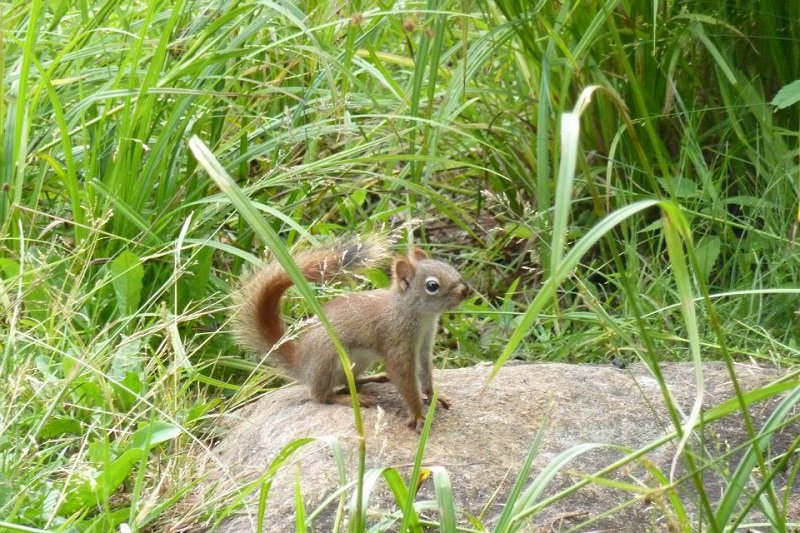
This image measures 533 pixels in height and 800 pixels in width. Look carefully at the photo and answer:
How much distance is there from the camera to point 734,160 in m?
3.95

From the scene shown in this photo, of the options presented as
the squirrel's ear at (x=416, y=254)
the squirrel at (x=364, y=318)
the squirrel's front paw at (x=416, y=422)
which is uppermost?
the squirrel's ear at (x=416, y=254)

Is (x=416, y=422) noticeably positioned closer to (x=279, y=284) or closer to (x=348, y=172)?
(x=279, y=284)

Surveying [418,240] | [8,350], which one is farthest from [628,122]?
[418,240]

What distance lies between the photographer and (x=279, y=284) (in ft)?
10.7

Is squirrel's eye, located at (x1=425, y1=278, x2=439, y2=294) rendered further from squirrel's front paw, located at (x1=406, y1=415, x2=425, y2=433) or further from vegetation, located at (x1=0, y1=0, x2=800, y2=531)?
squirrel's front paw, located at (x1=406, y1=415, x2=425, y2=433)

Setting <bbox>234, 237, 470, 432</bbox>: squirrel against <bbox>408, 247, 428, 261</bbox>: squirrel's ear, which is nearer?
<bbox>234, 237, 470, 432</bbox>: squirrel

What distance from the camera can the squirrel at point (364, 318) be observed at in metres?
3.11

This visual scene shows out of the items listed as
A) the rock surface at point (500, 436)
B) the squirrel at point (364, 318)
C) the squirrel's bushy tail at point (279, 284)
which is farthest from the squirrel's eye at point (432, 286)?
the rock surface at point (500, 436)

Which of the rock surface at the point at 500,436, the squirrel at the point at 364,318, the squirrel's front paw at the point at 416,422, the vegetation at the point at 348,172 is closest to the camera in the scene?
the rock surface at the point at 500,436

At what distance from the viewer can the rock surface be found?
8.21 ft

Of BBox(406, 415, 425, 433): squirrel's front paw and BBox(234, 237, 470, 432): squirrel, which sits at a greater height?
BBox(234, 237, 470, 432): squirrel

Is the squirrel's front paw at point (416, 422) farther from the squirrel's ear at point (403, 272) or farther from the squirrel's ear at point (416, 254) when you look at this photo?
the squirrel's ear at point (416, 254)

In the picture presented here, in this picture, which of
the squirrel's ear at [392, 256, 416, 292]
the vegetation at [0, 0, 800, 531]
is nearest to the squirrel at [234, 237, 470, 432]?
the squirrel's ear at [392, 256, 416, 292]

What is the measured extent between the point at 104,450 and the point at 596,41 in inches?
88.5
